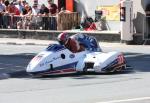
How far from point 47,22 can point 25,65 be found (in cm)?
1183

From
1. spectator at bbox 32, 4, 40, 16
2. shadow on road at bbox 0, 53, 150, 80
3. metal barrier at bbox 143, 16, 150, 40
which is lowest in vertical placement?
shadow on road at bbox 0, 53, 150, 80

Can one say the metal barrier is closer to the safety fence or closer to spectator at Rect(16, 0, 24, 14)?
the safety fence

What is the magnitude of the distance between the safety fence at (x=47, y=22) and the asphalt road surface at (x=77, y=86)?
9905 millimetres

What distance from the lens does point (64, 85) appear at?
53.8 feet

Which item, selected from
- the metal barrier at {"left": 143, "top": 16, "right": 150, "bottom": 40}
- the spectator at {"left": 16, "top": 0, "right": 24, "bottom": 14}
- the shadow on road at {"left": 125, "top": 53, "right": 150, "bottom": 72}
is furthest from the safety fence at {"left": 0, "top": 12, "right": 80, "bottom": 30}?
the shadow on road at {"left": 125, "top": 53, "right": 150, "bottom": 72}

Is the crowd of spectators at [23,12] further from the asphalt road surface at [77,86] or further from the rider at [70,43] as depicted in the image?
the rider at [70,43]

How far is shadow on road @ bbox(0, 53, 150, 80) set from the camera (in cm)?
1894

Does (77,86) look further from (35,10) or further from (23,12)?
(23,12)

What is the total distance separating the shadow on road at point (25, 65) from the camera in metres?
18.9

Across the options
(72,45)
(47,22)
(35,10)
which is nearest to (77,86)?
(72,45)

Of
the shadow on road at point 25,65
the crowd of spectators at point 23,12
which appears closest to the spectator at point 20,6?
the crowd of spectators at point 23,12

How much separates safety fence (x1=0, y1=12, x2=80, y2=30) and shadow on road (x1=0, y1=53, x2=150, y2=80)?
7484 mm

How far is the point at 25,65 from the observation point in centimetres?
2156

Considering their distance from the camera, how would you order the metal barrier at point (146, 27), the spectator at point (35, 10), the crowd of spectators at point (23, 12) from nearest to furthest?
the metal barrier at point (146, 27) < the crowd of spectators at point (23, 12) < the spectator at point (35, 10)
